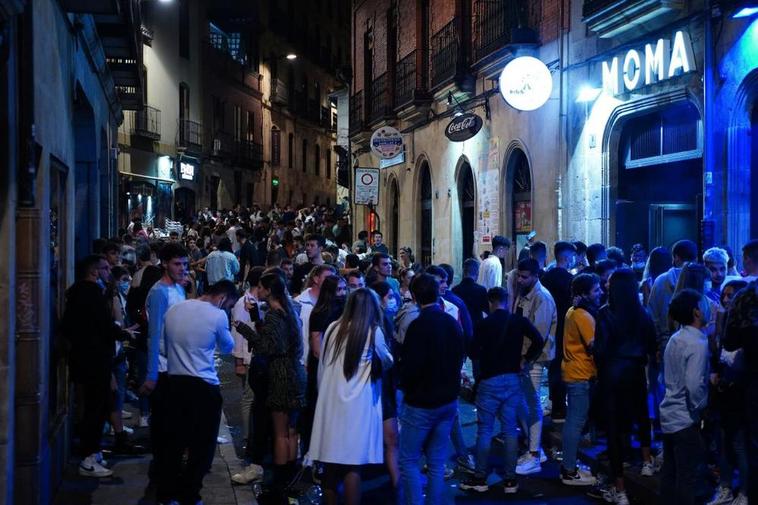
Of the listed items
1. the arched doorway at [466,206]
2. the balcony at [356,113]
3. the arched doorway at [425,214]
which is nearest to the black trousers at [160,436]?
the arched doorway at [466,206]

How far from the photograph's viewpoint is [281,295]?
6812mm

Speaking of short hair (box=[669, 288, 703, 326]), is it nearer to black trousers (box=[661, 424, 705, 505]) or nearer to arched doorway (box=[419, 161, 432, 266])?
black trousers (box=[661, 424, 705, 505])

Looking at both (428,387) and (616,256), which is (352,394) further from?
(616,256)

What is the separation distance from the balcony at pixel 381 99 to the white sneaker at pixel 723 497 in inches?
784

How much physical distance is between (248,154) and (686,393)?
40908 millimetres

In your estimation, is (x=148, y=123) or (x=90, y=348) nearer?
(x=90, y=348)

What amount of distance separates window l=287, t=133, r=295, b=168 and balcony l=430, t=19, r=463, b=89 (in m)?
31.8

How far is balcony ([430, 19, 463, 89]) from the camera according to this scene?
64.3 feet

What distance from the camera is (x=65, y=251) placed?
8648 millimetres

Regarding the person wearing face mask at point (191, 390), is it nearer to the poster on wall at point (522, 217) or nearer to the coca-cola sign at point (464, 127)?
the poster on wall at point (522, 217)

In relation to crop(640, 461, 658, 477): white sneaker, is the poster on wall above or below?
above

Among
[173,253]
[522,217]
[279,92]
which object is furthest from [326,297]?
[279,92]

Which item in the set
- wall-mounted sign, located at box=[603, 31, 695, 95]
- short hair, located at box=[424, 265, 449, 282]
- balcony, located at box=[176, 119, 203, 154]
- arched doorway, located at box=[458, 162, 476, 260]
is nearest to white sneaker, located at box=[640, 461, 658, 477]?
short hair, located at box=[424, 265, 449, 282]

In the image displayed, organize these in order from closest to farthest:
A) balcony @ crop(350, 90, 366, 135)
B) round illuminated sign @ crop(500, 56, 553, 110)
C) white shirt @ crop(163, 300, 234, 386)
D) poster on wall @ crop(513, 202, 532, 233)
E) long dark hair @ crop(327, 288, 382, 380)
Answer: long dark hair @ crop(327, 288, 382, 380)
white shirt @ crop(163, 300, 234, 386)
round illuminated sign @ crop(500, 56, 553, 110)
poster on wall @ crop(513, 202, 532, 233)
balcony @ crop(350, 90, 366, 135)
